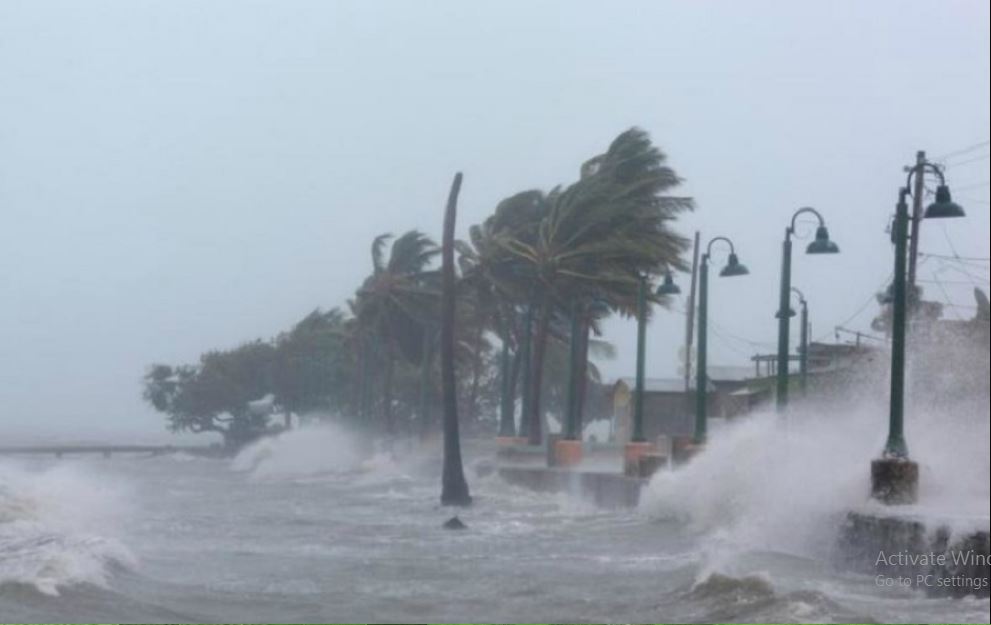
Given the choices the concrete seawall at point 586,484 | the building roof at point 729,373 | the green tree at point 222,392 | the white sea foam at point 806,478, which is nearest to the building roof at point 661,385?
the building roof at point 729,373

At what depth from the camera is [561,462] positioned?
1650 inches

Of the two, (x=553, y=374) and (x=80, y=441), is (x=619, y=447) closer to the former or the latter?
(x=80, y=441)

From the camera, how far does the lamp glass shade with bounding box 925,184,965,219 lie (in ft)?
53.5

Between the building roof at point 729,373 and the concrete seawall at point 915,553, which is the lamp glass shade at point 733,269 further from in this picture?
the building roof at point 729,373

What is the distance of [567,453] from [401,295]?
22300 millimetres

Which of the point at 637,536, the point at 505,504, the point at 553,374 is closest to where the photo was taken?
the point at 637,536

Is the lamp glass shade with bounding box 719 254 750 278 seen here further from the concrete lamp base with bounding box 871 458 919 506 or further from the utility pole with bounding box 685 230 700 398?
the utility pole with bounding box 685 230 700 398

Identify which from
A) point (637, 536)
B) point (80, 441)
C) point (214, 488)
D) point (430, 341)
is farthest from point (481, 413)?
point (637, 536)

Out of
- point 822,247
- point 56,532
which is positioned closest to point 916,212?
point 822,247

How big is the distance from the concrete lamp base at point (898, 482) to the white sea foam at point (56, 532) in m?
7.93

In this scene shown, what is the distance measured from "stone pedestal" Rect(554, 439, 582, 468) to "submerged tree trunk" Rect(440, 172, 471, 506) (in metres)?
5.36

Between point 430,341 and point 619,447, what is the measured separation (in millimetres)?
13535

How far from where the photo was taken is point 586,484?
3469 centimetres

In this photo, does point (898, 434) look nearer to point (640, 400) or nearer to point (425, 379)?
point (640, 400)
